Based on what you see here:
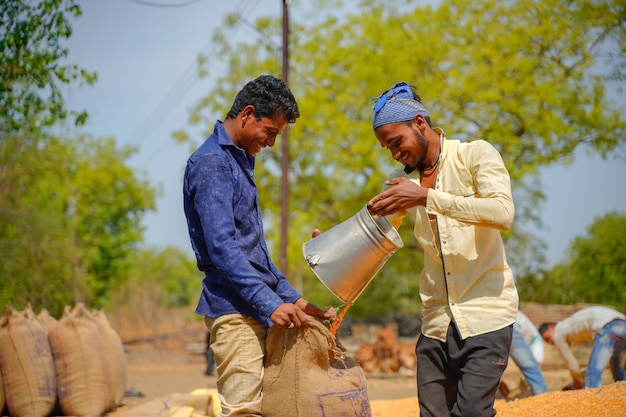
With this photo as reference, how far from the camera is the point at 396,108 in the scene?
10.6 ft

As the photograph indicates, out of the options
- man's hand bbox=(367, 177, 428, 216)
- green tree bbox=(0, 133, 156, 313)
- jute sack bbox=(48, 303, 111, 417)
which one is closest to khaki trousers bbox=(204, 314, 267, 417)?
man's hand bbox=(367, 177, 428, 216)

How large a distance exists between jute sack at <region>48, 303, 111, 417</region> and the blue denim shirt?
3352mm

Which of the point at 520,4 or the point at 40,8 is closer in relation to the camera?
the point at 40,8

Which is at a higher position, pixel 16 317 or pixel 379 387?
pixel 16 317

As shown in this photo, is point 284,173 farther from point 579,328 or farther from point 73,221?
point 73,221

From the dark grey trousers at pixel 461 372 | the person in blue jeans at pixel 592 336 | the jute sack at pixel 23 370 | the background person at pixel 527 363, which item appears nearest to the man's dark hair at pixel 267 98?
the dark grey trousers at pixel 461 372

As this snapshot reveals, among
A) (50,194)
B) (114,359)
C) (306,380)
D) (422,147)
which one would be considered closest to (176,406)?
(114,359)

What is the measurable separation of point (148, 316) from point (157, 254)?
92.8ft

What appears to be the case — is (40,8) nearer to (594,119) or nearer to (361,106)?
(361,106)

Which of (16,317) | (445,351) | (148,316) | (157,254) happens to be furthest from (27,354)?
(157,254)

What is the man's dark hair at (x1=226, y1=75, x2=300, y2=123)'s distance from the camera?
3.18 m

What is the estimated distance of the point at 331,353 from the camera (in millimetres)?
3309

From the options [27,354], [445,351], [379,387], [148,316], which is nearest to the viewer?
[445,351]

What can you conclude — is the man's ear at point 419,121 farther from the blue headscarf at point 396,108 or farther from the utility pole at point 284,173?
the utility pole at point 284,173
